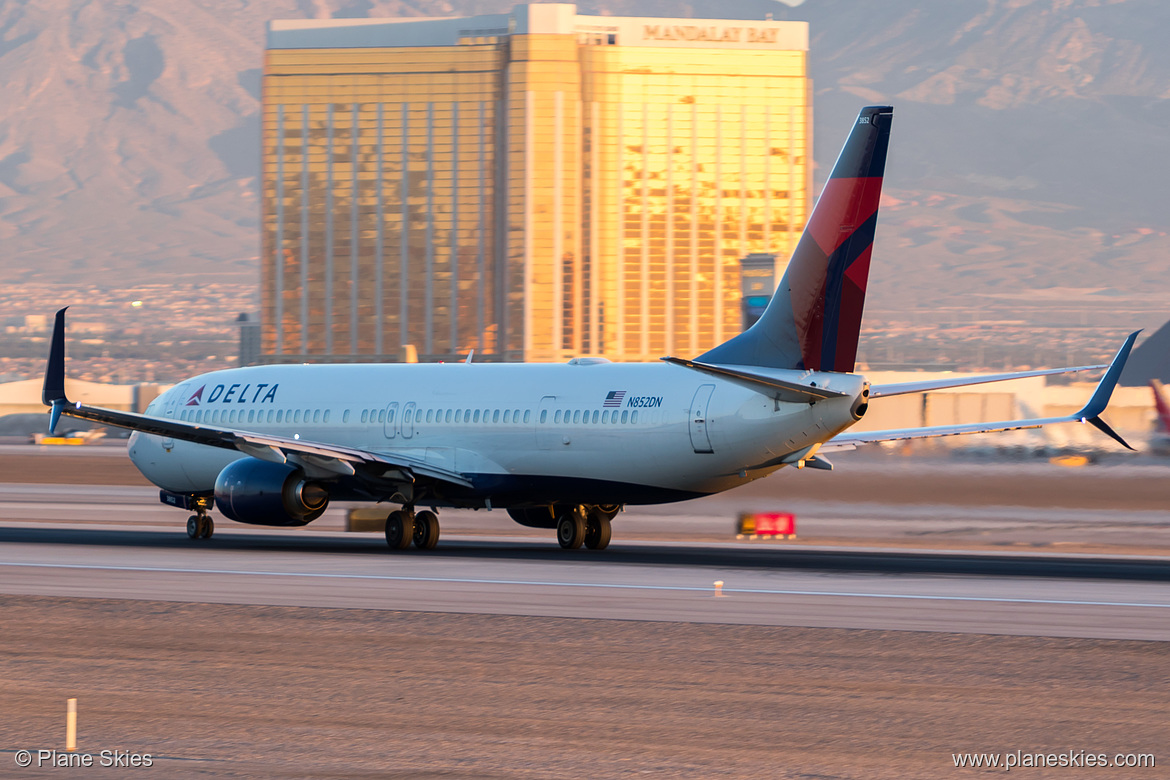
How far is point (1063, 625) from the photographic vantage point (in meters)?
23.8

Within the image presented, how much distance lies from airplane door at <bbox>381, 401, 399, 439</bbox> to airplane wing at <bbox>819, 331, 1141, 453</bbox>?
10.2 meters

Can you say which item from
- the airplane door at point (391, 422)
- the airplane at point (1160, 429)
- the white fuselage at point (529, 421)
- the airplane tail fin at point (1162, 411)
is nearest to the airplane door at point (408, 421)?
the white fuselage at point (529, 421)

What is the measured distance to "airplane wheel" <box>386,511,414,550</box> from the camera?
38.3m

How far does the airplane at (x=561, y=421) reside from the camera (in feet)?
109

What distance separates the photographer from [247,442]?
117 feet

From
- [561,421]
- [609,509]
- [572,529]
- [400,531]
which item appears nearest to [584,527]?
[572,529]

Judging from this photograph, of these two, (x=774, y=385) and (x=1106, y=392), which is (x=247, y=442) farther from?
(x=1106, y=392)

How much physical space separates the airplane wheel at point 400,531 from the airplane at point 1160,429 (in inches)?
1020

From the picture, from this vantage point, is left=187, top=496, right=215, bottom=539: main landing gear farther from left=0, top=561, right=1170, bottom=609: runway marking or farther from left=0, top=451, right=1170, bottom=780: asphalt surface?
left=0, top=561, right=1170, bottom=609: runway marking

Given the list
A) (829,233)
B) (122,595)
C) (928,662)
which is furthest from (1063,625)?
(122,595)

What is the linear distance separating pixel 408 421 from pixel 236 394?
20.6ft

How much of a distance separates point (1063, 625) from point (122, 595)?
14.9 m

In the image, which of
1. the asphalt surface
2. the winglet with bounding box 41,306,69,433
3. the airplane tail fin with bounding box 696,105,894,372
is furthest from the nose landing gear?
the airplane tail fin with bounding box 696,105,894,372

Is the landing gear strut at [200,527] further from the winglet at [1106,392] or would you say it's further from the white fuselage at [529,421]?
the winglet at [1106,392]
